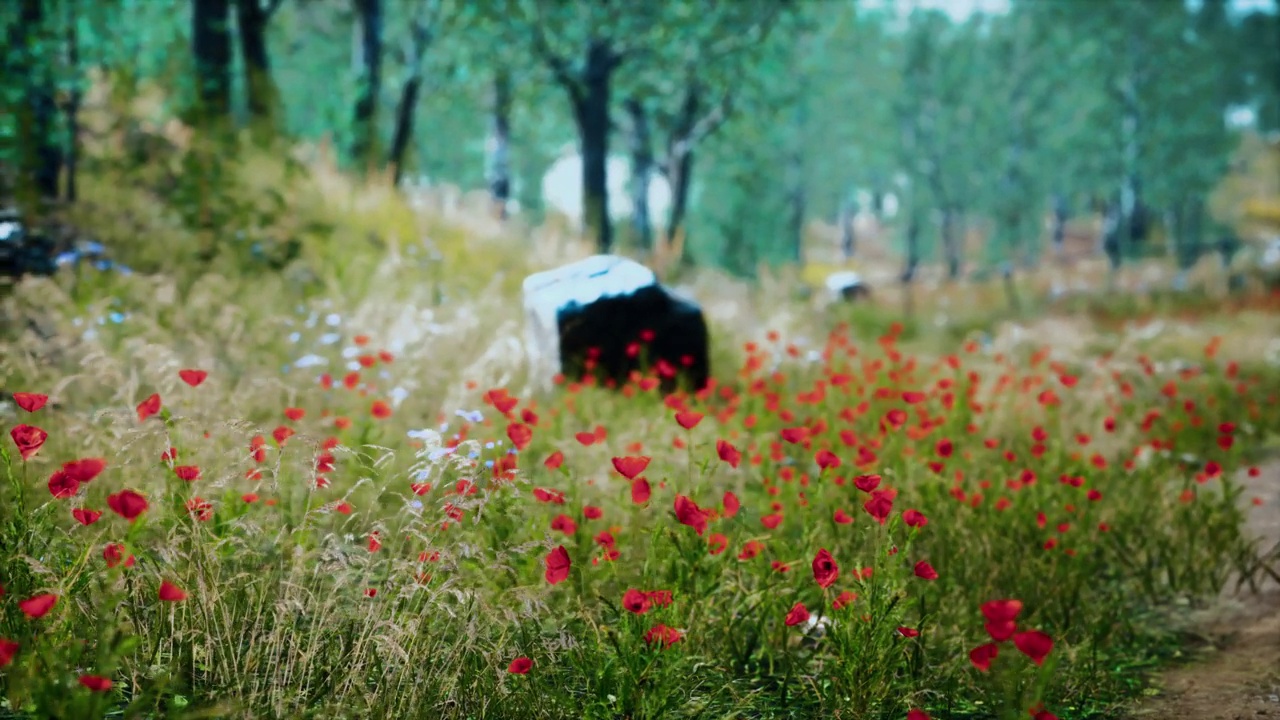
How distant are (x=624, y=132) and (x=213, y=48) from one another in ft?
36.7

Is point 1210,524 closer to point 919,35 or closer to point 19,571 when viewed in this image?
point 19,571

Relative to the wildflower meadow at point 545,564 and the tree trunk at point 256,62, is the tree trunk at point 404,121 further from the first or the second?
the wildflower meadow at point 545,564

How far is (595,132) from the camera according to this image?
41.1ft

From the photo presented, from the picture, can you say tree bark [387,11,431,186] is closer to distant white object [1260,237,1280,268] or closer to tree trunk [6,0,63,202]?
tree trunk [6,0,63,202]

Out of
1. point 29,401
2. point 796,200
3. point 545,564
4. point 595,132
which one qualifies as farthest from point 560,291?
point 796,200

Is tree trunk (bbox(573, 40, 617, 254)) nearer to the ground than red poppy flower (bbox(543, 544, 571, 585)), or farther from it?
farther from it

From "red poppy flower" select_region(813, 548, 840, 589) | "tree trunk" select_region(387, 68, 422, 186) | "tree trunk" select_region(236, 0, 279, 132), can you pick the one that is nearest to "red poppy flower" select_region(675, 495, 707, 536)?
"red poppy flower" select_region(813, 548, 840, 589)

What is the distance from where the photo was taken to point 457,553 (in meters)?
2.38

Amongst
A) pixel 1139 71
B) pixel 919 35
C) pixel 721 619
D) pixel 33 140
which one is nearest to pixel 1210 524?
pixel 721 619

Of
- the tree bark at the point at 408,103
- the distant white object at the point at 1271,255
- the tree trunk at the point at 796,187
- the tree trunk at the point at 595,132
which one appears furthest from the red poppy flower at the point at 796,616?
the tree trunk at the point at 796,187

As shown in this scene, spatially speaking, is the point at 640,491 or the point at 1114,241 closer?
the point at 640,491

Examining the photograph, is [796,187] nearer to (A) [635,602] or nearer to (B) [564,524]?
(B) [564,524]

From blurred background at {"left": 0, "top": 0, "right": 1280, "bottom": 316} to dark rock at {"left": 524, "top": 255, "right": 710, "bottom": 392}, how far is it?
163cm

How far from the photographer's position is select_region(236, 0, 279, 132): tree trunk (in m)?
9.83
